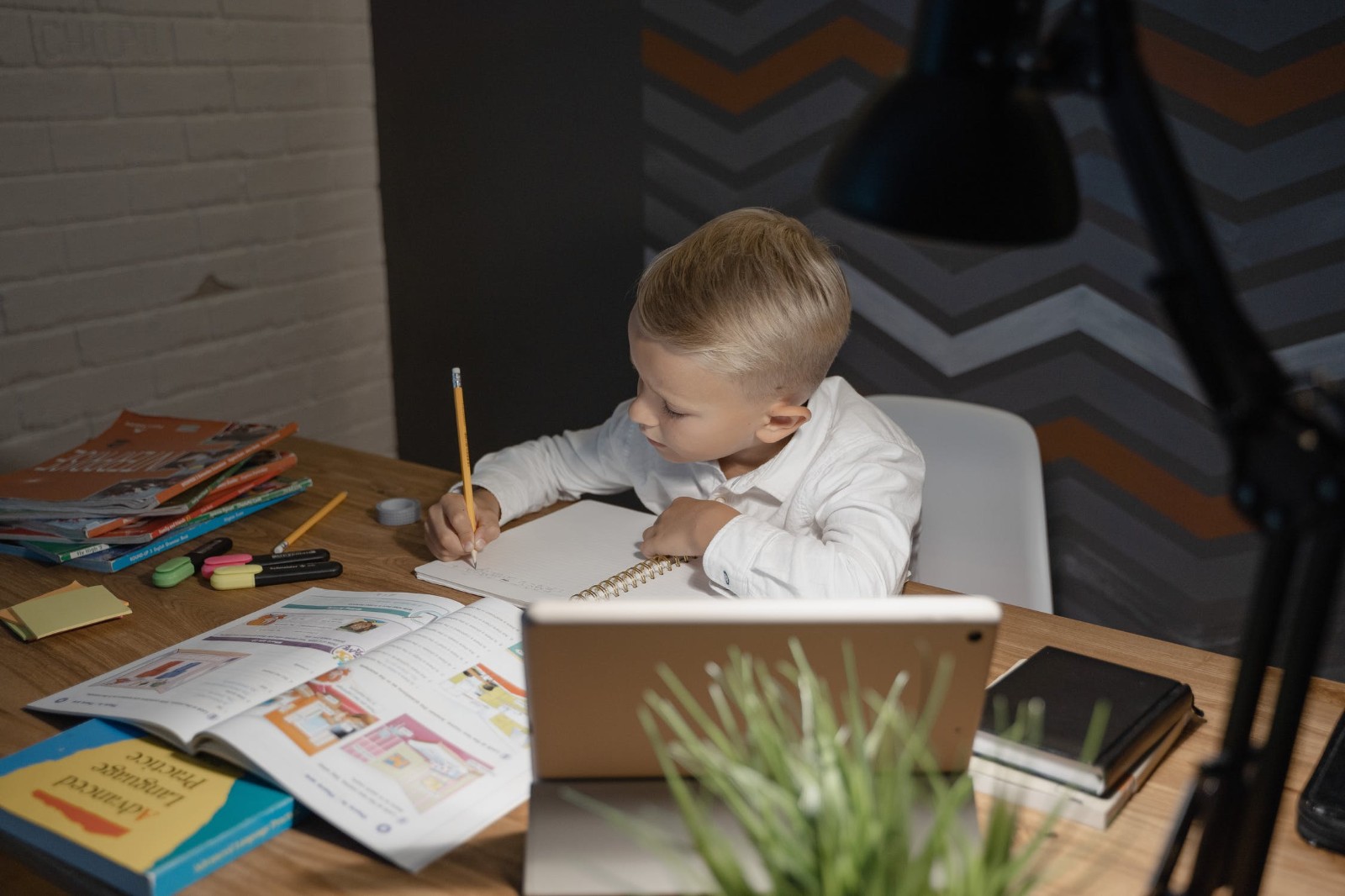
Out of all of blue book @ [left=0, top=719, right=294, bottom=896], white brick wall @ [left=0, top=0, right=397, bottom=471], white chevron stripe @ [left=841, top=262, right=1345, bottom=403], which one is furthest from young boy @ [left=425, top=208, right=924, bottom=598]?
Answer: white brick wall @ [left=0, top=0, right=397, bottom=471]

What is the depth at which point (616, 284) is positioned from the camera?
2.38 m

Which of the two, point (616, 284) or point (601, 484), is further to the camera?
point (616, 284)

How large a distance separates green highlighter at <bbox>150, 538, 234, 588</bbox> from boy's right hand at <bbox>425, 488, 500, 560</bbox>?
247 millimetres

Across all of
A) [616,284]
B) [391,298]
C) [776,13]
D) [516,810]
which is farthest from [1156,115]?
[391,298]

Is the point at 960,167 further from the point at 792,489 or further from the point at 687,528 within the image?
the point at 792,489

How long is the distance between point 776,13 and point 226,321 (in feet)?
4.35

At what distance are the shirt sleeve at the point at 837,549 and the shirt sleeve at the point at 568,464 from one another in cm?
38

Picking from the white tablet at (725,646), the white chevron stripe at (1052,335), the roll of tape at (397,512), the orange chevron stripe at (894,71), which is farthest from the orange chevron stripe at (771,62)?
the white tablet at (725,646)

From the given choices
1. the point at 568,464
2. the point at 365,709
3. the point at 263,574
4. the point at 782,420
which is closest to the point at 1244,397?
the point at 365,709

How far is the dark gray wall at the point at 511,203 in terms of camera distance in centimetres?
232

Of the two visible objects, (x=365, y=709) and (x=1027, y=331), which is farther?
Answer: (x=1027, y=331)

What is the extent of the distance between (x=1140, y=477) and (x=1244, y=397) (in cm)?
154

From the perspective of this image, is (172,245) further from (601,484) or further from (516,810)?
(516,810)

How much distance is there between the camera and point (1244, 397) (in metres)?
0.46
